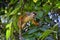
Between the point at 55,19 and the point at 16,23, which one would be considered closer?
the point at 16,23

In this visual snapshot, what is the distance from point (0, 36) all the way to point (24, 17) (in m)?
0.27

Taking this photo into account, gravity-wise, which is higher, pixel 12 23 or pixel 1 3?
pixel 1 3

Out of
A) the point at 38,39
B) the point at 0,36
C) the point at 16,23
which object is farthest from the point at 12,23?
the point at 0,36

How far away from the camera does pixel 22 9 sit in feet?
2.10

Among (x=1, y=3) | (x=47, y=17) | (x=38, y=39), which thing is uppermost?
(x=1, y=3)

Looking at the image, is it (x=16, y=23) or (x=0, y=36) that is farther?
(x=0, y=36)

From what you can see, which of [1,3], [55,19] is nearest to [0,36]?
[1,3]

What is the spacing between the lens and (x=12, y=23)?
0.62 meters

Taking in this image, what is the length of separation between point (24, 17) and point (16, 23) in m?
0.05

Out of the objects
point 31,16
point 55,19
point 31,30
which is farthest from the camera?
point 55,19

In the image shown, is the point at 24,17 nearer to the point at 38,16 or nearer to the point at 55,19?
the point at 38,16

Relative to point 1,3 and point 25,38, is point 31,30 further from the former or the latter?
point 1,3

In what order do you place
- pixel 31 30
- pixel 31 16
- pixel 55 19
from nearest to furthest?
pixel 31 16, pixel 31 30, pixel 55 19

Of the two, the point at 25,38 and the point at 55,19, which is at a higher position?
the point at 55,19
